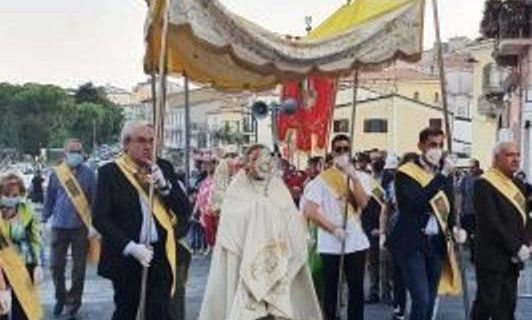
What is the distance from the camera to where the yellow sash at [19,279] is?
27.7 ft

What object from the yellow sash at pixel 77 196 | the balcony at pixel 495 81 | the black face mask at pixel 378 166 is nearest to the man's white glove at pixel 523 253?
the black face mask at pixel 378 166

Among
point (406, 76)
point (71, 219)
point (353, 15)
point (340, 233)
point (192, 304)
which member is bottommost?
point (192, 304)

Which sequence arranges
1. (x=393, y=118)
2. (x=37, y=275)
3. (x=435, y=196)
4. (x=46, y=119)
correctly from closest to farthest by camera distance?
(x=37, y=275), (x=435, y=196), (x=393, y=118), (x=46, y=119)

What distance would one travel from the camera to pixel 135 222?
8.43 m

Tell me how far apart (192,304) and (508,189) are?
181 inches

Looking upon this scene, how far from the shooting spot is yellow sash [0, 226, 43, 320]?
27.7ft

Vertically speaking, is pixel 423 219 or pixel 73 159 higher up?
pixel 73 159

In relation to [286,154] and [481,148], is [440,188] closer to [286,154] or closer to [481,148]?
[286,154]

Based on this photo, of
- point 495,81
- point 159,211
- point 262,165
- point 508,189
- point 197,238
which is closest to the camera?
point 159,211

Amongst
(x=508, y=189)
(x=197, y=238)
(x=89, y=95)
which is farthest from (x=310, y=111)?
(x=89, y=95)

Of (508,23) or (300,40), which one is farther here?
(508,23)

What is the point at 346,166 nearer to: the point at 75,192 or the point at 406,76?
the point at 75,192

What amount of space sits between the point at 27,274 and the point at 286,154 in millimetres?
13615

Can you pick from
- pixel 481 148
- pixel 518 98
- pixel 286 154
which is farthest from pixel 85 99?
pixel 286 154
